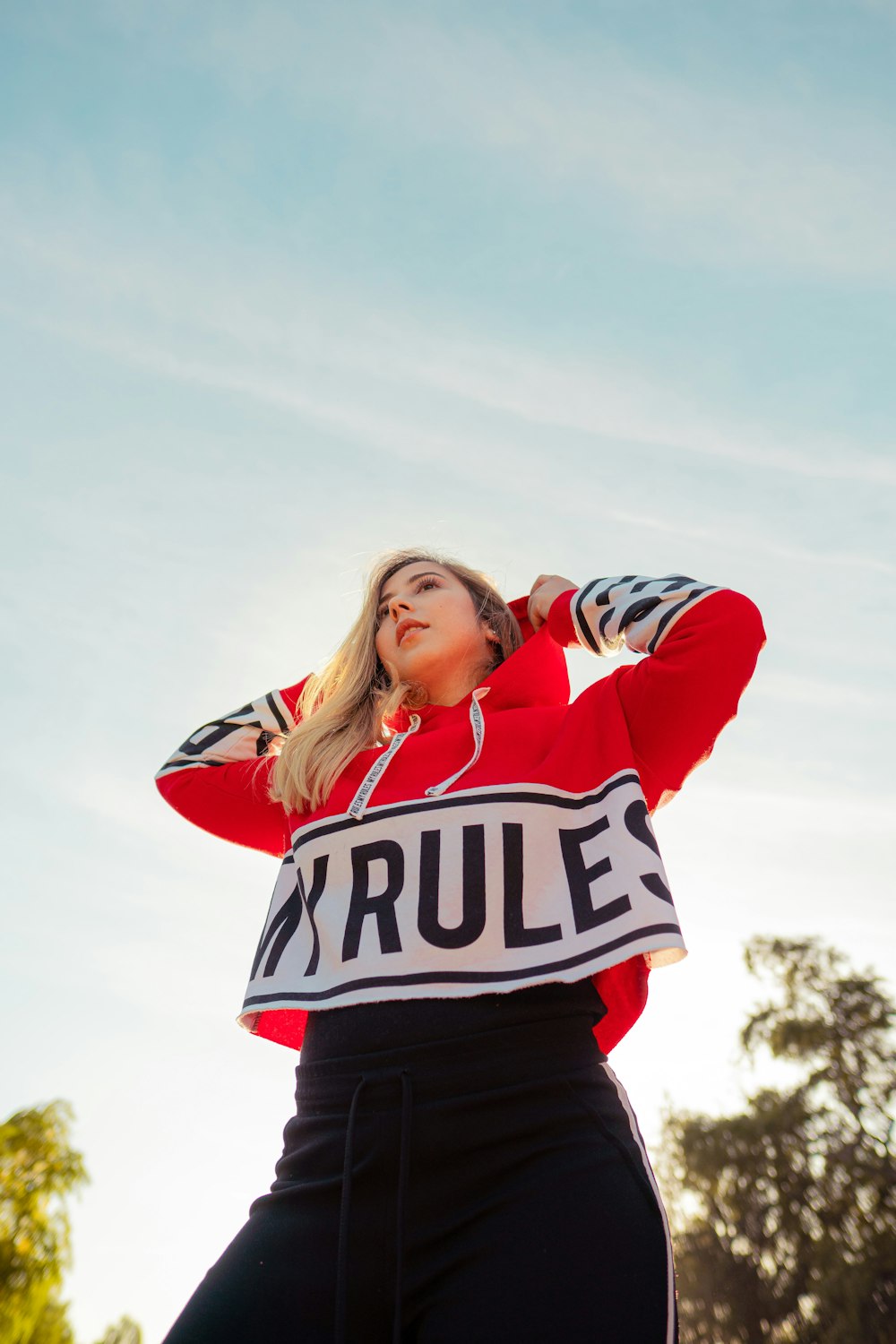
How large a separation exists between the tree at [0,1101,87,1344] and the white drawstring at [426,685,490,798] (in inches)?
568

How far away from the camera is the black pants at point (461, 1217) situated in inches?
56.6

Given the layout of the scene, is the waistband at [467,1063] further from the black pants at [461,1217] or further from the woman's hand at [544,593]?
the woman's hand at [544,593]

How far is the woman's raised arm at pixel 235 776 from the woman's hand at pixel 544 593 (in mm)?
939

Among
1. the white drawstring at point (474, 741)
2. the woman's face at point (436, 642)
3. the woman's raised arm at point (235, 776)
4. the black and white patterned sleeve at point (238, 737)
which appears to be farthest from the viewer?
the black and white patterned sleeve at point (238, 737)

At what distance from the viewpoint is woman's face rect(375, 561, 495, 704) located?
9.69ft

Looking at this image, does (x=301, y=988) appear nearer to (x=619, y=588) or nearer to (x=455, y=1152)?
(x=455, y=1152)

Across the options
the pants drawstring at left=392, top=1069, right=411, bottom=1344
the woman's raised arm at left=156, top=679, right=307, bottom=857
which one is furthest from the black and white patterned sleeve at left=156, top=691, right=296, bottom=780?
the pants drawstring at left=392, top=1069, right=411, bottom=1344

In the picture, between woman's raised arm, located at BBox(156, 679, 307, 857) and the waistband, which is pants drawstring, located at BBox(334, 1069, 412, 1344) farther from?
woman's raised arm, located at BBox(156, 679, 307, 857)

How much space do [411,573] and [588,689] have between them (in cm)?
104

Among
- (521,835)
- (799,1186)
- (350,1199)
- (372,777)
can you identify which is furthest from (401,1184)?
(799,1186)

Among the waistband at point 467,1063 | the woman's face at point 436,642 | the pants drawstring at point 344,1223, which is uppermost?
the woman's face at point 436,642

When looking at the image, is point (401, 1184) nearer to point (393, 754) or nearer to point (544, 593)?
point (393, 754)

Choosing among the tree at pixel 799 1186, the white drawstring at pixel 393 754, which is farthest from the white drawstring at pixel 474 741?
the tree at pixel 799 1186

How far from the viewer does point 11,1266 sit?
42.5ft
